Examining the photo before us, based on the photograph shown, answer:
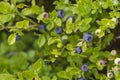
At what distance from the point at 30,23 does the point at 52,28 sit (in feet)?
0.43

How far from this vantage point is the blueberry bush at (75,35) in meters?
1.19

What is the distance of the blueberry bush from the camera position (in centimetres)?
119

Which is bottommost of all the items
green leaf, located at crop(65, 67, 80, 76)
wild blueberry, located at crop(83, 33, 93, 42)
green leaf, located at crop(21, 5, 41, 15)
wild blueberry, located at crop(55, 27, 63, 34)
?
green leaf, located at crop(65, 67, 80, 76)

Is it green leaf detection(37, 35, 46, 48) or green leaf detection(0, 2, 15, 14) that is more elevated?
green leaf detection(0, 2, 15, 14)

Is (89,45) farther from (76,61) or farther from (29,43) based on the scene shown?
(29,43)

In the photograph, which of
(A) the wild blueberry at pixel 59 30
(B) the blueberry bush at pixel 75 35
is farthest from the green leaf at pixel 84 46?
(A) the wild blueberry at pixel 59 30

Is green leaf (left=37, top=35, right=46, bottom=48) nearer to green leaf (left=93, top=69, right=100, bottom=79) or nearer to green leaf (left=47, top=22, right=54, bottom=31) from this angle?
A: green leaf (left=47, top=22, right=54, bottom=31)

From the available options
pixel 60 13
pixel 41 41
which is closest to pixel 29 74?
pixel 41 41

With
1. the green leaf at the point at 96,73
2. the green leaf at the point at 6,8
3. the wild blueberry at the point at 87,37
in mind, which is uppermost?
the green leaf at the point at 6,8

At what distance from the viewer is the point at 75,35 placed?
4.27 feet

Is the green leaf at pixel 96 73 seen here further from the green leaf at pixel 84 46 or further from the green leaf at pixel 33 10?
the green leaf at pixel 33 10

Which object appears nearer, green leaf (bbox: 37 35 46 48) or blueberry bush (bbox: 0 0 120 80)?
blueberry bush (bbox: 0 0 120 80)

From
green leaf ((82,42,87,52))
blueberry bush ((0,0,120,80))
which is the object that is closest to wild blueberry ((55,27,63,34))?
blueberry bush ((0,0,120,80))

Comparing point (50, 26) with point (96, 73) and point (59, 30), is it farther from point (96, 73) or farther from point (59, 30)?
point (96, 73)
